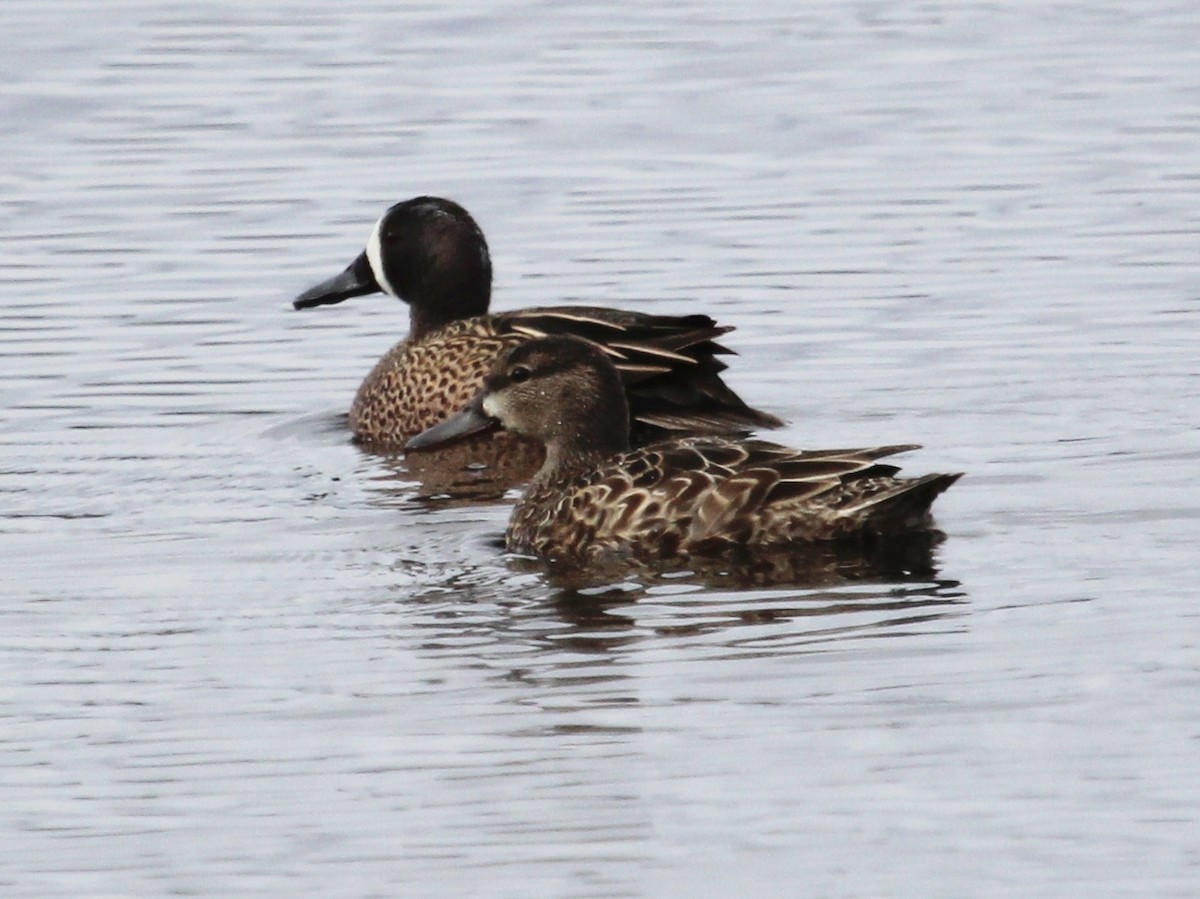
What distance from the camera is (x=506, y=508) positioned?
1084 centimetres

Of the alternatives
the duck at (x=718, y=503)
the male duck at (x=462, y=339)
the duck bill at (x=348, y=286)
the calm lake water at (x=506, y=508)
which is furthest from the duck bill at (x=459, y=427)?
the duck bill at (x=348, y=286)

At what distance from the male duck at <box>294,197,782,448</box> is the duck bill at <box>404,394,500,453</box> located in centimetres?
83

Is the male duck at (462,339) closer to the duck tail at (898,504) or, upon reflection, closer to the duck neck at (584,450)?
the duck neck at (584,450)

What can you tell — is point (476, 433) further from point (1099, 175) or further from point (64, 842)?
point (1099, 175)

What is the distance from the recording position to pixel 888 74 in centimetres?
1933

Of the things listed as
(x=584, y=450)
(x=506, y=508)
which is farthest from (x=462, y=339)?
(x=584, y=450)

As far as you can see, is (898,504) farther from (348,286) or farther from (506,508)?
(348,286)

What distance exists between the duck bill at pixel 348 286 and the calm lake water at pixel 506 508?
0.33 meters

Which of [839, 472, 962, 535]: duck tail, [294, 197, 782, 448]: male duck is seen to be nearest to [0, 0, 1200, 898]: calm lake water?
[839, 472, 962, 535]: duck tail

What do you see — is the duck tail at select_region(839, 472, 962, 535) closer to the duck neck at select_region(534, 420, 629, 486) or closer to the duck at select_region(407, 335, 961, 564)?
the duck at select_region(407, 335, 961, 564)

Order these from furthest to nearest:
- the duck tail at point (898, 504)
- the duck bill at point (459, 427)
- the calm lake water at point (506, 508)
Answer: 1. the duck bill at point (459, 427)
2. the duck tail at point (898, 504)
3. the calm lake water at point (506, 508)

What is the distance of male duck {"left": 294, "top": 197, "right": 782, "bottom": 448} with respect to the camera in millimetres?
11703

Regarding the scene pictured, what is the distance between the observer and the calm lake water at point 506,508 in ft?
22.4

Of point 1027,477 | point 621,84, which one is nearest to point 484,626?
point 1027,477
